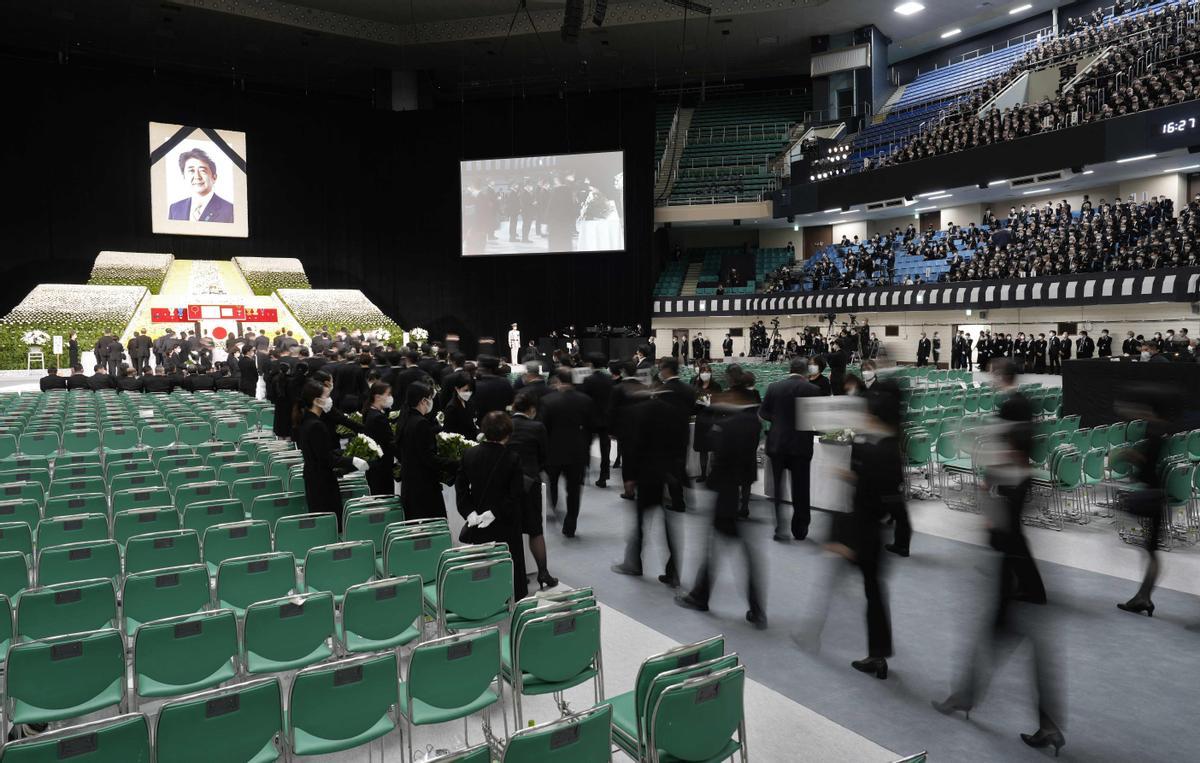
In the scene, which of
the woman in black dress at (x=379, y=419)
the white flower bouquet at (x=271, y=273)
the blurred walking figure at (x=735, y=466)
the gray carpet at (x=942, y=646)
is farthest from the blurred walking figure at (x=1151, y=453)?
the white flower bouquet at (x=271, y=273)

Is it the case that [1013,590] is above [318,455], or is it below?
below

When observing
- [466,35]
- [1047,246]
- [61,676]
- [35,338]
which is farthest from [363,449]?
[466,35]

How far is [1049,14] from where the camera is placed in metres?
33.0

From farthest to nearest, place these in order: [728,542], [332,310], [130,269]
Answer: [332,310] < [130,269] < [728,542]

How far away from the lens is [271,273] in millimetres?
31922

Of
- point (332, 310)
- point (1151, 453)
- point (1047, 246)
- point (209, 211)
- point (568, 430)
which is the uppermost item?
point (209, 211)

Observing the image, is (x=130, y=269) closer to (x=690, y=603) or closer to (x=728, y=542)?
(x=690, y=603)

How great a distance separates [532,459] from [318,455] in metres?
1.69

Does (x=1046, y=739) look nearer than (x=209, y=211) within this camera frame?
Yes

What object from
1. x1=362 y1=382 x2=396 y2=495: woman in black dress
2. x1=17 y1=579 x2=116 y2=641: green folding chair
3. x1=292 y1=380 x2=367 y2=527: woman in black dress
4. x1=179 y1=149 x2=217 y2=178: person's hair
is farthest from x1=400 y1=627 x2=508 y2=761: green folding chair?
x1=179 y1=149 x2=217 y2=178: person's hair

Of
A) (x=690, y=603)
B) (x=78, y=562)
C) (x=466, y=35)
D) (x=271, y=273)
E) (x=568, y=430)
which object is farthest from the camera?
(x=271, y=273)

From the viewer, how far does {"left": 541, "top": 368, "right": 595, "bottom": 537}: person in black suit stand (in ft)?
24.6

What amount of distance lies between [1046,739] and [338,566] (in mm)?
3955

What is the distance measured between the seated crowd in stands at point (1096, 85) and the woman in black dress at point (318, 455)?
2310 cm
